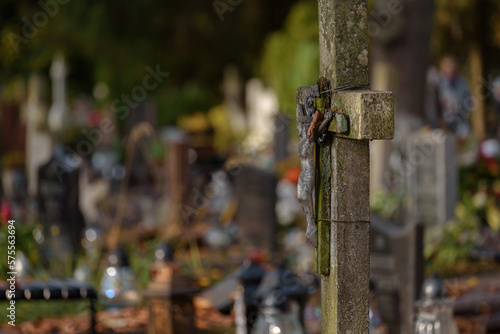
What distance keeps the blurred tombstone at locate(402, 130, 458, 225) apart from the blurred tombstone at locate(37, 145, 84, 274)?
4109mm

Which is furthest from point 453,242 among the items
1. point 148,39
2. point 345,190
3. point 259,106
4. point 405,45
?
point 148,39

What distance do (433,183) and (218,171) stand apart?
358 centimetres

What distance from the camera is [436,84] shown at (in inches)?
837

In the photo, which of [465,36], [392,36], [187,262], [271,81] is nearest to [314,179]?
[187,262]

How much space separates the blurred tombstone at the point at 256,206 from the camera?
1060 centimetres

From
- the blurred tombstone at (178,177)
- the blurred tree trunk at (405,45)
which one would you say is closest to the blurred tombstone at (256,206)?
the blurred tombstone at (178,177)

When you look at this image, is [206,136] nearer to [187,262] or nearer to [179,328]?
[187,262]

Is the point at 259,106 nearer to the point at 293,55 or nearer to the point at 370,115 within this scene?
the point at 293,55

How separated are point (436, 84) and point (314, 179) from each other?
1763 cm

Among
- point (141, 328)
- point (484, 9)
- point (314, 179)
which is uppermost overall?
point (484, 9)

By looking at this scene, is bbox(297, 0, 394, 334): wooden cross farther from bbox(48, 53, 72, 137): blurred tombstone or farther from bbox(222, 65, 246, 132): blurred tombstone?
bbox(222, 65, 246, 132): blurred tombstone

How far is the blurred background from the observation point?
22.8ft

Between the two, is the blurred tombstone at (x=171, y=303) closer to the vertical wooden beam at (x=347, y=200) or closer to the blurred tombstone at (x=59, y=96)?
the vertical wooden beam at (x=347, y=200)

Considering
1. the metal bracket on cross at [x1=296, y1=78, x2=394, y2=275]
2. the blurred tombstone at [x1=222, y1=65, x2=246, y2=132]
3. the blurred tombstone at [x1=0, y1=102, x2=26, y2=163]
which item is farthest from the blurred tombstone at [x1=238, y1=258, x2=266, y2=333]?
the blurred tombstone at [x1=222, y1=65, x2=246, y2=132]
